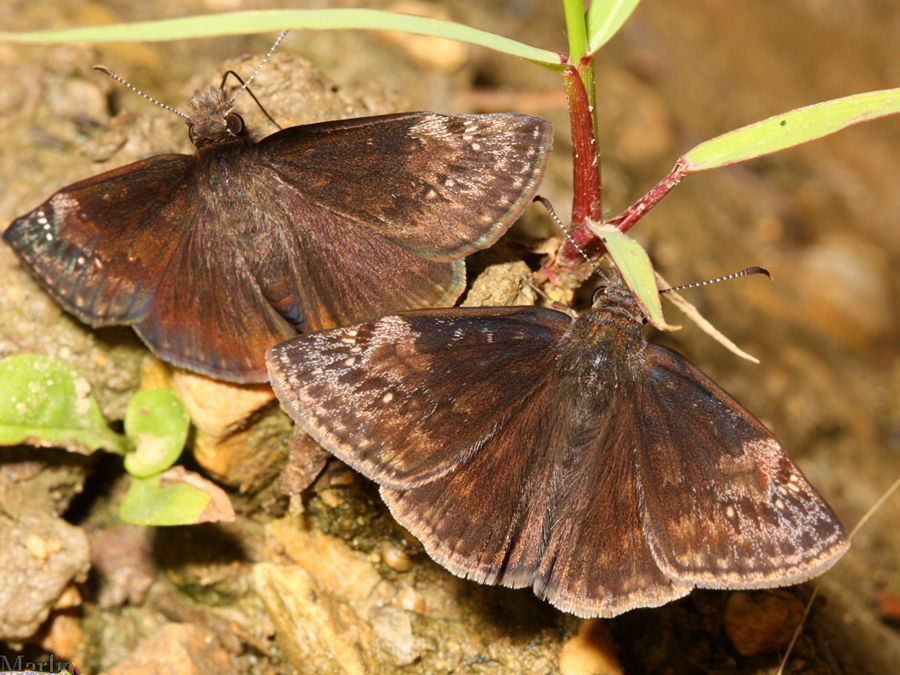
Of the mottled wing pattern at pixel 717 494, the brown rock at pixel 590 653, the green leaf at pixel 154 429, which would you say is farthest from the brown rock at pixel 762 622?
the green leaf at pixel 154 429

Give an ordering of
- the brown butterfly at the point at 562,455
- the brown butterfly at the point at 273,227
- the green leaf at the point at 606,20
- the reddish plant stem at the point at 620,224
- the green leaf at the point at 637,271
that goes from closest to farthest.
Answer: the green leaf at the point at 637,271, the brown butterfly at the point at 562,455, the green leaf at the point at 606,20, the reddish plant stem at the point at 620,224, the brown butterfly at the point at 273,227

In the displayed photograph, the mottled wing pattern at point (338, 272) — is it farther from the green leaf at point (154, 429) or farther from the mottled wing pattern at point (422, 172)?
the green leaf at point (154, 429)

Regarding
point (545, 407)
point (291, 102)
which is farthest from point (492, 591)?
point (291, 102)

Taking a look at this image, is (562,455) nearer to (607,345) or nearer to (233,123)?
(607,345)

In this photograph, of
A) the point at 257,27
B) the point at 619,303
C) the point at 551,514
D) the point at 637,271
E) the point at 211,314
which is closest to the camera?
the point at 257,27

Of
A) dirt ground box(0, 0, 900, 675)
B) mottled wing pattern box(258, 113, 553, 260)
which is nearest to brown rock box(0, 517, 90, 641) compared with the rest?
dirt ground box(0, 0, 900, 675)

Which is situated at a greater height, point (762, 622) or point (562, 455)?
point (562, 455)

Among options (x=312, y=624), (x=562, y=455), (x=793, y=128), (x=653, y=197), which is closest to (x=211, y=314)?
(x=312, y=624)
